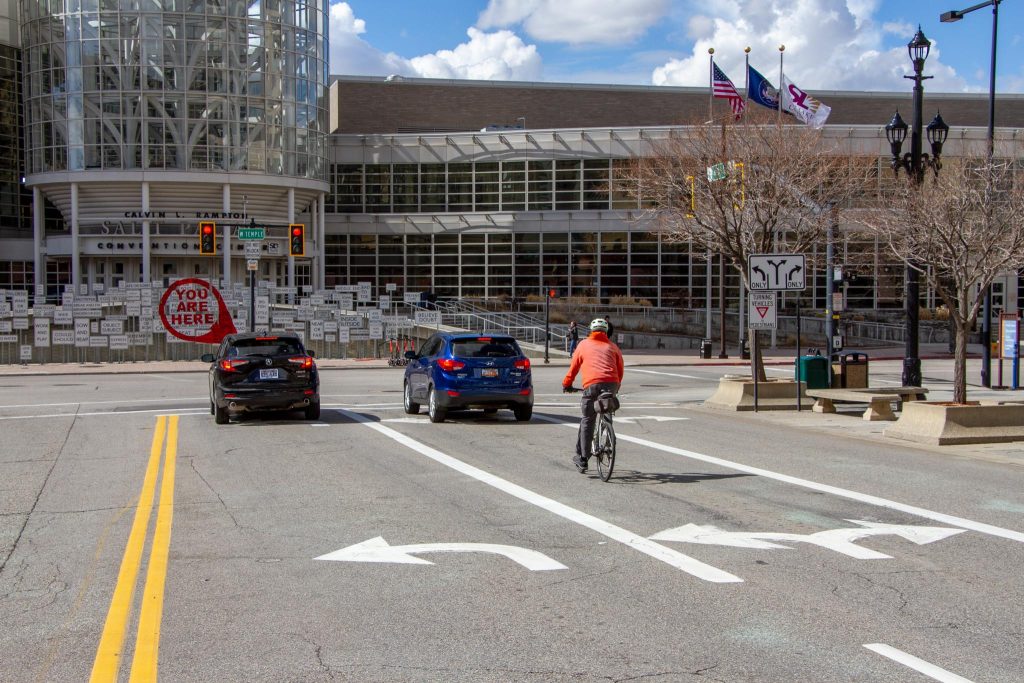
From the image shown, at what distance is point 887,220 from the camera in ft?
67.0

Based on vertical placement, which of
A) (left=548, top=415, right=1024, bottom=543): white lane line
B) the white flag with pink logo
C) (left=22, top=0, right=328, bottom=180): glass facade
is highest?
(left=22, top=0, right=328, bottom=180): glass facade

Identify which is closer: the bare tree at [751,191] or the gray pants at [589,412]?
the gray pants at [589,412]

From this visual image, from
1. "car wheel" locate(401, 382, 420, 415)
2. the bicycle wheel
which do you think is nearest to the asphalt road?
the bicycle wheel

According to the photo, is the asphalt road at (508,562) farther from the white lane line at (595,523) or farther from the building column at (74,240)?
the building column at (74,240)

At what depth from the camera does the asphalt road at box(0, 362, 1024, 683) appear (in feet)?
19.8

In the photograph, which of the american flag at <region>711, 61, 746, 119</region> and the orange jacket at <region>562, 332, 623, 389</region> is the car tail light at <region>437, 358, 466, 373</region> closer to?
the orange jacket at <region>562, 332, 623, 389</region>

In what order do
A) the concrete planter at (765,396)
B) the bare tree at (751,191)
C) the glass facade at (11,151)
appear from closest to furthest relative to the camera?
the concrete planter at (765,396) → the bare tree at (751,191) → the glass facade at (11,151)

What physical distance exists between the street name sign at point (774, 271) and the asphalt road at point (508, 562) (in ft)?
15.1

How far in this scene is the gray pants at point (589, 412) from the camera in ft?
40.9

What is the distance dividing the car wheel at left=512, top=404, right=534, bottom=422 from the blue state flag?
72.0ft

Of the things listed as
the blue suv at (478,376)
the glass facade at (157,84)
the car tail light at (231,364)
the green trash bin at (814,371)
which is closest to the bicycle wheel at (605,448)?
the blue suv at (478,376)

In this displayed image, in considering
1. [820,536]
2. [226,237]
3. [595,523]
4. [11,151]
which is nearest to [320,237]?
[226,237]

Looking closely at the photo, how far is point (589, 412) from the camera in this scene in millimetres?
12523

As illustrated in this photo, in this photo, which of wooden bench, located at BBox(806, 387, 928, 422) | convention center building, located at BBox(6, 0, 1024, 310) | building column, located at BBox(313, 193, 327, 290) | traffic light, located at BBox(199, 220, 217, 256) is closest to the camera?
wooden bench, located at BBox(806, 387, 928, 422)
